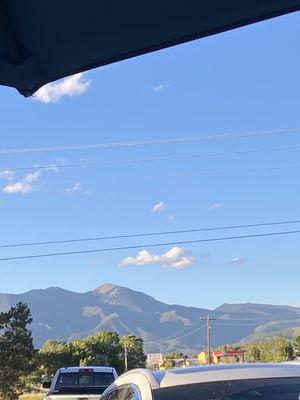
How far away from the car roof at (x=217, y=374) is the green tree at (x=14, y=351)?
101ft

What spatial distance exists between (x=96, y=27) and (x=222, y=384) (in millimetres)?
2018

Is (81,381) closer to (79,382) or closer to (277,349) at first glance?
(79,382)

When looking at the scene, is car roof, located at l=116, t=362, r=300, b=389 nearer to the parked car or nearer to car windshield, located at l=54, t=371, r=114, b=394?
the parked car

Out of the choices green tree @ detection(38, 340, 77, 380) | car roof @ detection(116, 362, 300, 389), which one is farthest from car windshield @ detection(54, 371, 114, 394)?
green tree @ detection(38, 340, 77, 380)

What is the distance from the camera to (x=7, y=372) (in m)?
32.7

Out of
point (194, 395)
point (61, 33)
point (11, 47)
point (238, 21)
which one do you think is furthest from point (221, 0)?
point (194, 395)

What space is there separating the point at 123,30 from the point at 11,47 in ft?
2.11

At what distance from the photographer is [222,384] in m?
3.33

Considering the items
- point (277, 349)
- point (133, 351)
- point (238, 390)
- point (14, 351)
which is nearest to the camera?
point (238, 390)

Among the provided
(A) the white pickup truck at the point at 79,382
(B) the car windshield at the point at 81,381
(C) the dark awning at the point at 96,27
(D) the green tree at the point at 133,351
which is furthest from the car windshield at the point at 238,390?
(D) the green tree at the point at 133,351

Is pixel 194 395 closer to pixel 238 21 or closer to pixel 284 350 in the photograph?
pixel 238 21

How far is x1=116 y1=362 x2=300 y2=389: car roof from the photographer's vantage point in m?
3.37

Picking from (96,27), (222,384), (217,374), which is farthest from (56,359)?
Answer: (96,27)

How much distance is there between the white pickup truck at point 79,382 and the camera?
14.1m
